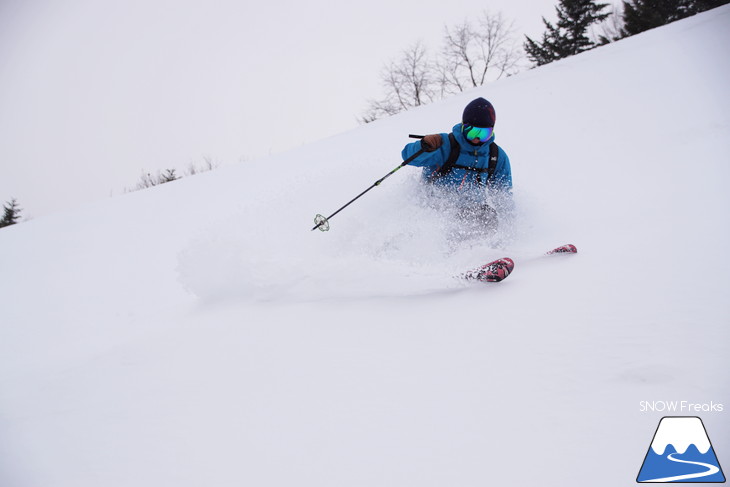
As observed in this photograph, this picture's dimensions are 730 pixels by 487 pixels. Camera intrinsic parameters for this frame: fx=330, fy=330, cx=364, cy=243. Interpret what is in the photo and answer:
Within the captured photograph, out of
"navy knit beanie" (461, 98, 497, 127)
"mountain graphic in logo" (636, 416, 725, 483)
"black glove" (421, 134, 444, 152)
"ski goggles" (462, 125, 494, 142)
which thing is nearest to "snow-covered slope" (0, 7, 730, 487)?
"mountain graphic in logo" (636, 416, 725, 483)

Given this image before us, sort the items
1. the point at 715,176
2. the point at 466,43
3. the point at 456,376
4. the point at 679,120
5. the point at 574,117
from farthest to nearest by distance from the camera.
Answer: the point at 466,43 < the point at 574,117 < the point at 679,120 < the point at 715,176 < the point at 456,376

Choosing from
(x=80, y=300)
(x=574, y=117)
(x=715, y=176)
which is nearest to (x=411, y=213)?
(x=715, y=176)

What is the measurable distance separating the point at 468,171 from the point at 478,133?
394 millimetres

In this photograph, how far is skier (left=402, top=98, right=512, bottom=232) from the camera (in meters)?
3.43

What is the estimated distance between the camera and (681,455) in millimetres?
997

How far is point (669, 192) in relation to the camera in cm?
342

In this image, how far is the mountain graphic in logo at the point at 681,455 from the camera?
3.04ft

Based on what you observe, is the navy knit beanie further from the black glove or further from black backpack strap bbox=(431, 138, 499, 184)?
the black glove

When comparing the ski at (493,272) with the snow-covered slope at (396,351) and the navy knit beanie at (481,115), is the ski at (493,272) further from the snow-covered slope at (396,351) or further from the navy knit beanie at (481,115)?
the navy knit beanie at (481,115)

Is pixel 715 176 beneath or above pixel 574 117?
beneath

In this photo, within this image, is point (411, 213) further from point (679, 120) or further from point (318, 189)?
point (679, 120)

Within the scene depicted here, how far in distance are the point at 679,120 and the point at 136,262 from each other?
31.1 feet

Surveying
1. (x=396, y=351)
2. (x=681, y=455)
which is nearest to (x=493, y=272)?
(x=396, y=351)

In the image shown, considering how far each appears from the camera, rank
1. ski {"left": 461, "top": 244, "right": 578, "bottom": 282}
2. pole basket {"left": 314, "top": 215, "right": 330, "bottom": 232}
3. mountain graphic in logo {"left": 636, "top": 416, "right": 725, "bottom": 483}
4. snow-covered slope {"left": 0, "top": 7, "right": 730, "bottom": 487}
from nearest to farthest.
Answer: mountain graphic in logo {"left": 636, "top": 416, "right": 725, "bottom": 483} → snow-covered slope {"left": 0, "top": 7, "right": 730, "bottom": 487} → ski {"left": 461, "top": 244, "right": 578, "bottom": 282} → pole basket {"left": 314, "top": 215, "right": 330, "bottom": 232}
